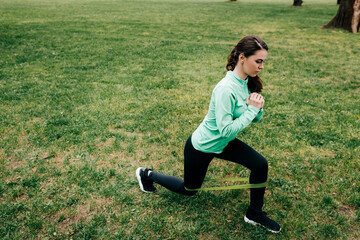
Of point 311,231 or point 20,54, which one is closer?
point 311,231

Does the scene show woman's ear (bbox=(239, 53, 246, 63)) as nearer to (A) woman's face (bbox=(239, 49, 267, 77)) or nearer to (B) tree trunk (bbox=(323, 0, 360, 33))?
(A) woman's face (bbox=(239, 49, 267, 77))

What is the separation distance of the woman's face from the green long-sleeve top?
0.39 feet

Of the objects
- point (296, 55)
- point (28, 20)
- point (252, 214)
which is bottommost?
point (252, 214)

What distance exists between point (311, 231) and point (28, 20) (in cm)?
1788

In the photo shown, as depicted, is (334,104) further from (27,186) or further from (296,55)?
(27,186)

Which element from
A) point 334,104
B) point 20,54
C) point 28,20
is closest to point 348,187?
point 334,104

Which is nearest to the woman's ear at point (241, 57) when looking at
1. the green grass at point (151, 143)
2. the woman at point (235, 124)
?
the woman at point (235, 124)

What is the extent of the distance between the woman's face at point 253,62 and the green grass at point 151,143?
5.74 feet

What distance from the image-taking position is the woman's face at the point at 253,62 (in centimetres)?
245

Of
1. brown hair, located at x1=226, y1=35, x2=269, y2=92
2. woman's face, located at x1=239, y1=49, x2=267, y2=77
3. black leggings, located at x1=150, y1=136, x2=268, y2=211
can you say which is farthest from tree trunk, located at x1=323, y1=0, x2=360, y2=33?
black leggings, located at x1=150, y1=136, x2=268, y2=211

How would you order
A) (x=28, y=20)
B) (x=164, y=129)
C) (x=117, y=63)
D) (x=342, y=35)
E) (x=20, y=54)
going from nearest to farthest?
1. (x=164, y=129)
2. (x=117, y=63)
3. (x=20, y=54)
4. (x=342, y=35)
5. (x=28, y=20)

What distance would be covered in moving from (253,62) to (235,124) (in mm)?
592

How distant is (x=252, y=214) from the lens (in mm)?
3027

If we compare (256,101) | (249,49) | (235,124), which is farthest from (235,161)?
(249,49)
